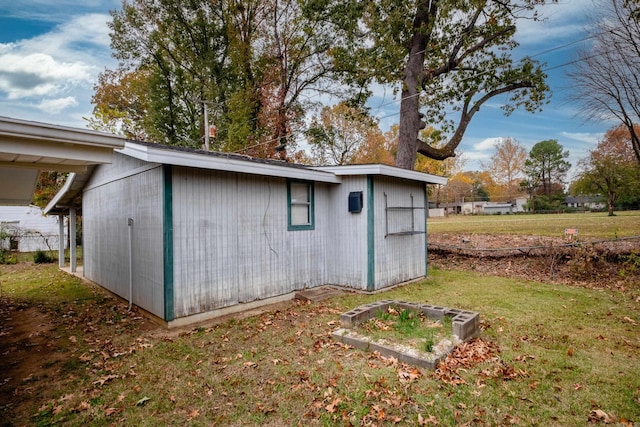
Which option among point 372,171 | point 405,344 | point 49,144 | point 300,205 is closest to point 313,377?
point 405,344

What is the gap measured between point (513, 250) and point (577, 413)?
7.79 m

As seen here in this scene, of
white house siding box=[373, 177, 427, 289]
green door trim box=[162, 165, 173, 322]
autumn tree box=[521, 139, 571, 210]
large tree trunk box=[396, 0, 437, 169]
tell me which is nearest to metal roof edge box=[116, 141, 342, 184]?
green door trim box=[162, 165, 173, 322]

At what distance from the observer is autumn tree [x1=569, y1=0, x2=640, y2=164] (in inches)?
274

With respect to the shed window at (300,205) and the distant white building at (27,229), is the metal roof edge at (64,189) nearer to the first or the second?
the shed window at (300,205)

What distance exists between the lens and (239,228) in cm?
578

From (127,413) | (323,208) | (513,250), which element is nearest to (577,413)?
(127,413)

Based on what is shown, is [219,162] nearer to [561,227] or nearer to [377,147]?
[561,227]

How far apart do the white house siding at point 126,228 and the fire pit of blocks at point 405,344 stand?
3.00m

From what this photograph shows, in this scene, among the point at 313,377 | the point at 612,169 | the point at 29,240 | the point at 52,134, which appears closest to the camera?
the point at 52,134

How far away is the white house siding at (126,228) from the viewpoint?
16.9 feet

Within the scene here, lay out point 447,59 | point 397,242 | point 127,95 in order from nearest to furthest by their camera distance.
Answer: point 397,242 → point 447,59 → point 127,95

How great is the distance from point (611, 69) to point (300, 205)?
8.14 m

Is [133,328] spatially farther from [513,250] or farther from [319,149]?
[319,149]

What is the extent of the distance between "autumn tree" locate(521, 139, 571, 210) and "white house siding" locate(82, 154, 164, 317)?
5823 centimetres
